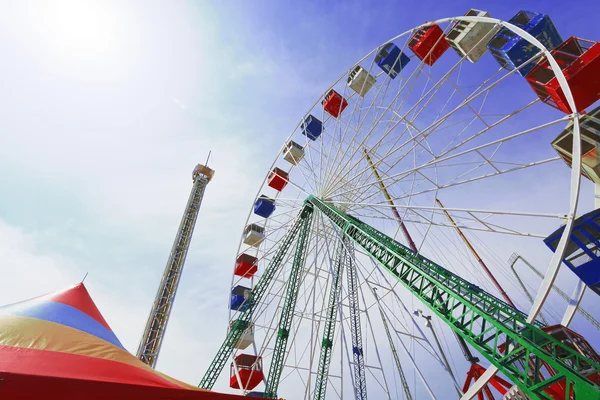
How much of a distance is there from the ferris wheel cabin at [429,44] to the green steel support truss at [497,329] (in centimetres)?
808

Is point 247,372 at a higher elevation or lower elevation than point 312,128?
lower

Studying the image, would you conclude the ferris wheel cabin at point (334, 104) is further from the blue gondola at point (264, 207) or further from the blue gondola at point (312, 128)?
the blue gondola at point (264, 207)

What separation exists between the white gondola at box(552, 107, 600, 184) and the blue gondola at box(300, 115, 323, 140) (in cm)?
1219

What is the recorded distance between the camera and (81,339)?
6707 mm

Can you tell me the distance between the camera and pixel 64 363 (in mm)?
5305

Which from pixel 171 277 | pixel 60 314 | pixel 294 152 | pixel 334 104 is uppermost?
pixel 334 104

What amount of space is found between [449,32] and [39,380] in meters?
15.5

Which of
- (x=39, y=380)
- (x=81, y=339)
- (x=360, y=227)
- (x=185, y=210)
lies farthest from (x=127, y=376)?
(x=185, y=210)

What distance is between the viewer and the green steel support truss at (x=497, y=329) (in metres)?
6.71

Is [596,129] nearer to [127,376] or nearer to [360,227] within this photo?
[360,227]

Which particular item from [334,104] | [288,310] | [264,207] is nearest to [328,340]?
[288,310]

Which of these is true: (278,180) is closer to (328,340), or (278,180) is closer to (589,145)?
(328,340)

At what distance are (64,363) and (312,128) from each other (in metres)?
16.9

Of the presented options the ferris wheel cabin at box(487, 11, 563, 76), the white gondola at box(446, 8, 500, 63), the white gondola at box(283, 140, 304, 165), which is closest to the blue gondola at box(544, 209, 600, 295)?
the ferris wheel cabin at box(487, 11, 563, 76)
